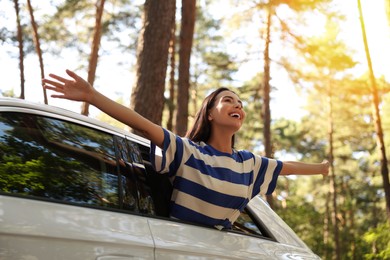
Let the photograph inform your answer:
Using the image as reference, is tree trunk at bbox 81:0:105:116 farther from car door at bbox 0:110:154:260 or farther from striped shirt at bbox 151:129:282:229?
car door at bbox 0:110:154:260

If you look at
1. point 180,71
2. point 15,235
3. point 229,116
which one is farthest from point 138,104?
point 180,71

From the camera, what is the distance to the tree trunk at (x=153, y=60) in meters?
7.45

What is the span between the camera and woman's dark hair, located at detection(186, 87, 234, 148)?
131 inches

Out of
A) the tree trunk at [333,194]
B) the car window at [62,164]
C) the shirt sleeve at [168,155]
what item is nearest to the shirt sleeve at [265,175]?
the shirt sleeve at [168,155]

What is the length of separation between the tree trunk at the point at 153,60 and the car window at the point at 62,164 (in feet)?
15.7

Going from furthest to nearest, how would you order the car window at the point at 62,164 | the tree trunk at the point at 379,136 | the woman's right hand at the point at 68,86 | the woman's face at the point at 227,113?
1. the tree trunk at the point at 379,136
2. the woman's face at the point at 227,113
3. the woman's right hand at the point at 68,86
4. the car window at the point at 62,164

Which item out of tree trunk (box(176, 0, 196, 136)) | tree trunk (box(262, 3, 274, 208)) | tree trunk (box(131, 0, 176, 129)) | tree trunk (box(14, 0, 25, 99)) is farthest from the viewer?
tree trunk (box(262, 3, 274, 208))

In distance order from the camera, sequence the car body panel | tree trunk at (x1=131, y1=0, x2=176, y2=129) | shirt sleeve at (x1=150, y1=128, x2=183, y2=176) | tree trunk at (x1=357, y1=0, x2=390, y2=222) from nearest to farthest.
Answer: the car body panel → shirt sleeve at (x1=150, y1=128, x2=183, y2=176) → tree trunk at (x1=131, y1=0, x2=176, y2=129) → tree trunk at (x1=357, y1=0, x2=390, y2=222)

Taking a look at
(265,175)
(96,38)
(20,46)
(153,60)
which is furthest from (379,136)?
(265,175)

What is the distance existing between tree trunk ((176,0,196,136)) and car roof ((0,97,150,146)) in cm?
1086

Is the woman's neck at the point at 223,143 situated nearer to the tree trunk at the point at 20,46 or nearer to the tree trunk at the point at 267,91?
the tree trunk at the point at 267,91

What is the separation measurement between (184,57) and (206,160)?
1146cm

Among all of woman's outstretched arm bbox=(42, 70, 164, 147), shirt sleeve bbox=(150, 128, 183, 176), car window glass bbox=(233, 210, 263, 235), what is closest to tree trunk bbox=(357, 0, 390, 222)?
car window glass bbox=(233, 210, 263, 235)

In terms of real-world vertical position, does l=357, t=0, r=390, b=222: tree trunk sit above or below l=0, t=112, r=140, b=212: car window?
above
